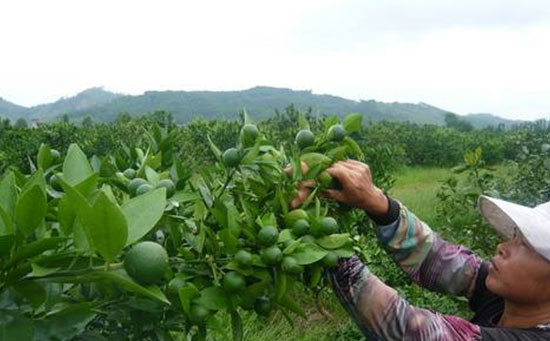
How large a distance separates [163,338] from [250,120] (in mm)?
432

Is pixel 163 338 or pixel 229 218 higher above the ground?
pixel 229 218

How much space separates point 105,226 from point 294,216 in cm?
46

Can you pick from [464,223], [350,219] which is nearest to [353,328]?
[464,223]

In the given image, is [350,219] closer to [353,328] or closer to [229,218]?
[229,218]

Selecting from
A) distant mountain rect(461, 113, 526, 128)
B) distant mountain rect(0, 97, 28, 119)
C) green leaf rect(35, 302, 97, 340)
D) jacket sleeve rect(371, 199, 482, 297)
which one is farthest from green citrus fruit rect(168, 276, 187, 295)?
distant mountain rect(461, 113, 526, 128)

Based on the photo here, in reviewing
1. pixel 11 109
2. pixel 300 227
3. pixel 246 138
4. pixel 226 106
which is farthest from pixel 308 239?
pixel 11 109

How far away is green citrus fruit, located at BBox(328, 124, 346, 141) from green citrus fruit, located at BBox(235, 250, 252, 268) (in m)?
0.38

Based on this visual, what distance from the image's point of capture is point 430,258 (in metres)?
1.64

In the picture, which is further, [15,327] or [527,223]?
[527,223]

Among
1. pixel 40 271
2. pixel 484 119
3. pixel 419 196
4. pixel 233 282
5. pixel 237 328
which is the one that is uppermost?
pixel 40 271

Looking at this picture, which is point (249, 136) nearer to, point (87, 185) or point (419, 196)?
point (87, 185)

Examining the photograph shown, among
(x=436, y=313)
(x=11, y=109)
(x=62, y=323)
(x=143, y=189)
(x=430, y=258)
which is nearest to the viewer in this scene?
(x=62, y=323)

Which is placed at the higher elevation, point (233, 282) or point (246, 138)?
point (246, 138)

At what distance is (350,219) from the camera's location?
133 centimetres
